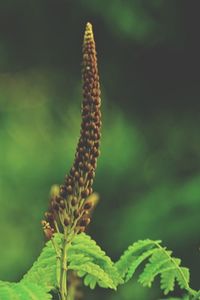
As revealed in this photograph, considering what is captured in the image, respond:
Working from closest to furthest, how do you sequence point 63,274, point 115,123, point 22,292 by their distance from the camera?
point 22,292 → point 63,274 → point 115,123

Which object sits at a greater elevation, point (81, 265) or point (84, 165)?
point (84, 165)

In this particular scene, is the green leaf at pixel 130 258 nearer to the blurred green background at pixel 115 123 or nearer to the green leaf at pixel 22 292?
the green leaf at pixel 22 292

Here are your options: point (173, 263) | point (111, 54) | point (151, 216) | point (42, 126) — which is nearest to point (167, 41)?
point (111, 54)

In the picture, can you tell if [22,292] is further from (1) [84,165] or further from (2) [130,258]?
(2) [130,258]

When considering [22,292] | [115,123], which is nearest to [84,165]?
[22,292]

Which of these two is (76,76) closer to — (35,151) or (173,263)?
(35,151)

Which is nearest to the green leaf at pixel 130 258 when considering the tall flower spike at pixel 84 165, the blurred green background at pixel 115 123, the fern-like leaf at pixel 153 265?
the fern-like leaf at pixel 153 265

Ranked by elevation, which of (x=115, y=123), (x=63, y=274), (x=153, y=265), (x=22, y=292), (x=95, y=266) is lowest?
(x=22, y=292)
